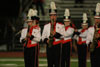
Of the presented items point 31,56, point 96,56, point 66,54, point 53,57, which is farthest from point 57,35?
point 66,54

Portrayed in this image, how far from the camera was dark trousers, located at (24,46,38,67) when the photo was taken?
9156mm

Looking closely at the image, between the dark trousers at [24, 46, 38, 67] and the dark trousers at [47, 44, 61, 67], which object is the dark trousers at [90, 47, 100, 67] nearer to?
the dark trousers at [47, 44, 61, 67]

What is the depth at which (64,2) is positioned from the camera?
23.8m

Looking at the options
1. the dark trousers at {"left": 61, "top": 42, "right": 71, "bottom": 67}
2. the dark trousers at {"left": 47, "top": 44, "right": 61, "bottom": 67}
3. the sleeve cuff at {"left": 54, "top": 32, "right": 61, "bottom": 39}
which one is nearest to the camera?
the dark trousers at {"left": 47, "top": 44, "right": 61, "bottom": 67}

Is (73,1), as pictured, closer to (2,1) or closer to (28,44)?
(2,1)

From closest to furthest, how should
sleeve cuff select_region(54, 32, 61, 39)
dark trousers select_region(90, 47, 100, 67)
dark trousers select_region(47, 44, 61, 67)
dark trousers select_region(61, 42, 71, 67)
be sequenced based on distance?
dark trousers select_region(90, 47, 100, 67) < dark trousers select_region(47, 44, 61, 67) < sleeve cuff select_region(54, 32, 61, 39) < dark trousers select_region(61, 42, 71, 67)

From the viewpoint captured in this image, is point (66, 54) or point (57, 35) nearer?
point (57, 35)

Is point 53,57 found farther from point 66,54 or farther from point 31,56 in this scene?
point 66,54

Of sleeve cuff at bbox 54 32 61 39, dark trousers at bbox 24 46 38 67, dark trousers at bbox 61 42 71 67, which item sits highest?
sleeve cuff at bbox 54 32 61 39

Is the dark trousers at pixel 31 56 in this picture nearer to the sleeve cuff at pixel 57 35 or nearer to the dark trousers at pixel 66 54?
the sleeve cuff at pixel 57 35

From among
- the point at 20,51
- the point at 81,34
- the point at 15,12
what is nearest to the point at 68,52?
the point at 81,34

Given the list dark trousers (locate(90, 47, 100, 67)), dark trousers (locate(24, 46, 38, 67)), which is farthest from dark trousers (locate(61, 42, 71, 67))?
dark trousers (locate(90, 47, 100, 67))

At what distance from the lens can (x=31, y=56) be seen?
30.1 feet

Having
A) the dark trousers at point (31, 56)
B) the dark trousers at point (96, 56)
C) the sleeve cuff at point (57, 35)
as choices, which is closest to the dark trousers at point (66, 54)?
the dark trousers at point (31, 56)
